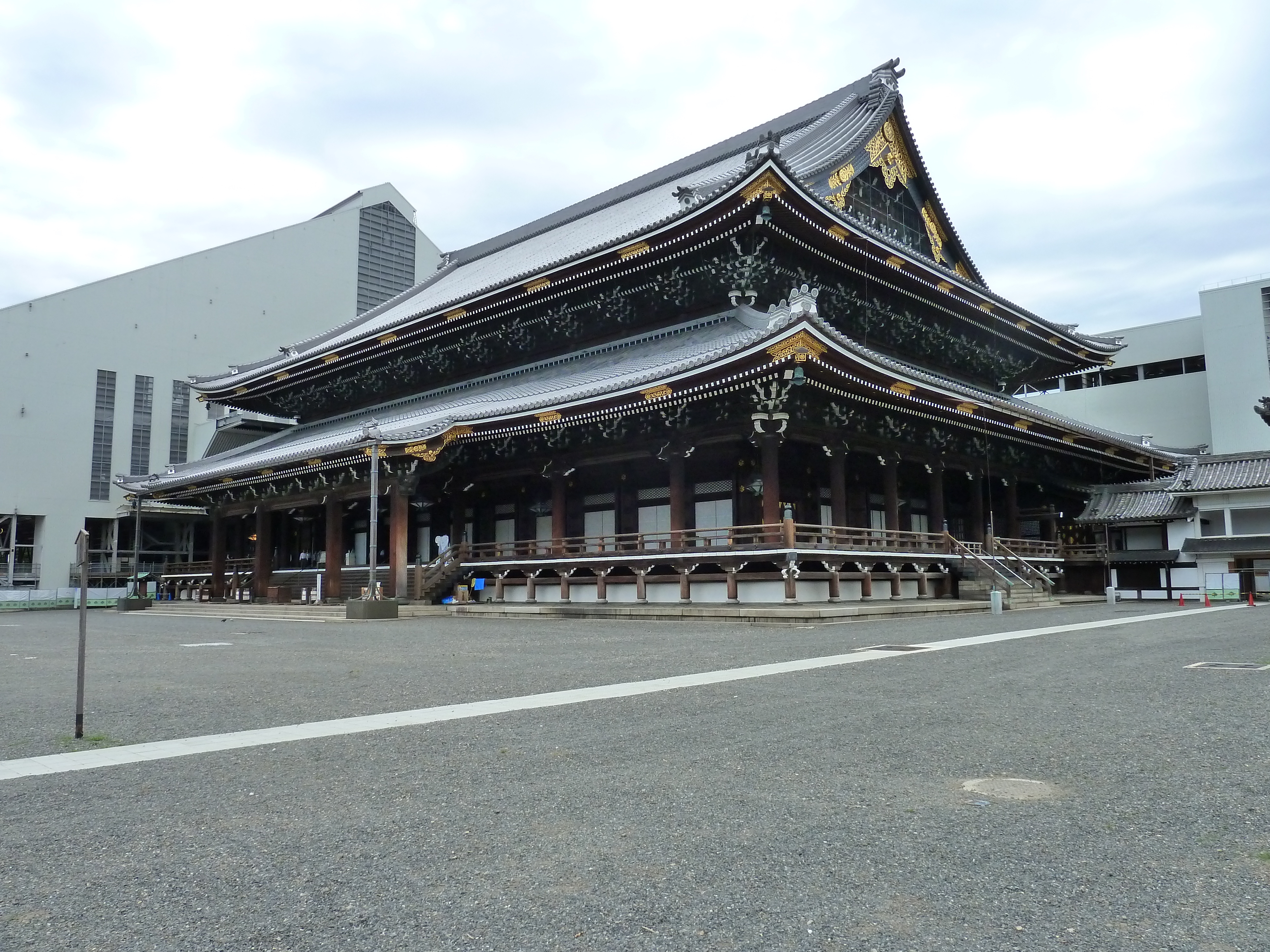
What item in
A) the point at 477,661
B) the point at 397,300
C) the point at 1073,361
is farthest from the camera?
the point at 397,300

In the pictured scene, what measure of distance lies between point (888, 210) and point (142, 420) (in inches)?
1633

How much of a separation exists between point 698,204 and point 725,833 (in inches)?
857

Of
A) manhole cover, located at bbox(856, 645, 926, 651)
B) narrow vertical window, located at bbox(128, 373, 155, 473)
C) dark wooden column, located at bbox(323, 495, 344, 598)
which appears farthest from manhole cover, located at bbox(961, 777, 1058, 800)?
narrow vertical window, located at bbox(128, 373, 155, 473)

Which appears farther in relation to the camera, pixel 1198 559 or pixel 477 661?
pixel 1198 559

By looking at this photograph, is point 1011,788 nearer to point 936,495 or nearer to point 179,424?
point 936,495

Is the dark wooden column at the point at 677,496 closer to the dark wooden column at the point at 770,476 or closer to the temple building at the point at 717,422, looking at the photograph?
the temple building at the point at 717,422

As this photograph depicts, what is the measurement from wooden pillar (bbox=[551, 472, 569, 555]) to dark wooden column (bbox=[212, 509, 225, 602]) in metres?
18.2

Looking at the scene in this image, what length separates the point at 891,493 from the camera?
92.7 ft

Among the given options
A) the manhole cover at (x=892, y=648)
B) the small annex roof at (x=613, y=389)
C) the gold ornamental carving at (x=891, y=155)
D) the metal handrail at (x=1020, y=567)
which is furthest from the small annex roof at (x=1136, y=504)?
the manhole cover at (x=892, y=648)

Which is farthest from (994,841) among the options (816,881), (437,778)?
(437,778)

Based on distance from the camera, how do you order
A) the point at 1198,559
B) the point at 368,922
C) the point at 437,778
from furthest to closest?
the point at 1198,559, the point at 437,778, the point at 368,922

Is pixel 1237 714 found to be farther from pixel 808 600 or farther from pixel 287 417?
pixel 287 417

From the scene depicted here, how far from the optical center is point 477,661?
13586mm

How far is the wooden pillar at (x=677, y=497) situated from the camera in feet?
83.3
